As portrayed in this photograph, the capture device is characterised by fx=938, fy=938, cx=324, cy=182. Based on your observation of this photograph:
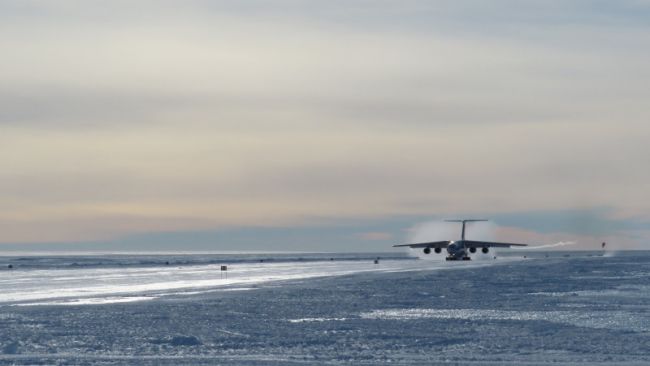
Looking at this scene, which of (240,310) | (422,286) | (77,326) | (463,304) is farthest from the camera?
(422,286)

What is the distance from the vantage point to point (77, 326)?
30.7 m

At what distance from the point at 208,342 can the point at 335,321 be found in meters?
6.89

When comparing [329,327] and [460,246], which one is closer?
[329,327]

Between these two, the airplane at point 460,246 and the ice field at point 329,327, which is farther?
the airplane at point 460,246

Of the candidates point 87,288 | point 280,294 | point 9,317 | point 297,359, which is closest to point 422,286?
point 280,294

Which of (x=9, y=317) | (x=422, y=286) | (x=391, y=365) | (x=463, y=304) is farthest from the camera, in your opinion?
(x=422, y=286)

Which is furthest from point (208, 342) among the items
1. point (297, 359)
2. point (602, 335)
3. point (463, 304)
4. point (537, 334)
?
point (463, 304)

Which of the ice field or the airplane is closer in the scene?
the ice field

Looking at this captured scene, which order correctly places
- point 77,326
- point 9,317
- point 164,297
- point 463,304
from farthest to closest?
point 164,297 → point 463,304 → point 9,317 → point 77,326

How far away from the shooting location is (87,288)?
186 feet

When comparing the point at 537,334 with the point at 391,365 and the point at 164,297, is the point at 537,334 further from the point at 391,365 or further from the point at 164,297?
the point at 164,297

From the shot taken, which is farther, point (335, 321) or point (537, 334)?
point (335, 321)

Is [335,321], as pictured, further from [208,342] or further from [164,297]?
[164,297]

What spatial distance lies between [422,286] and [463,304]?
15937mm
